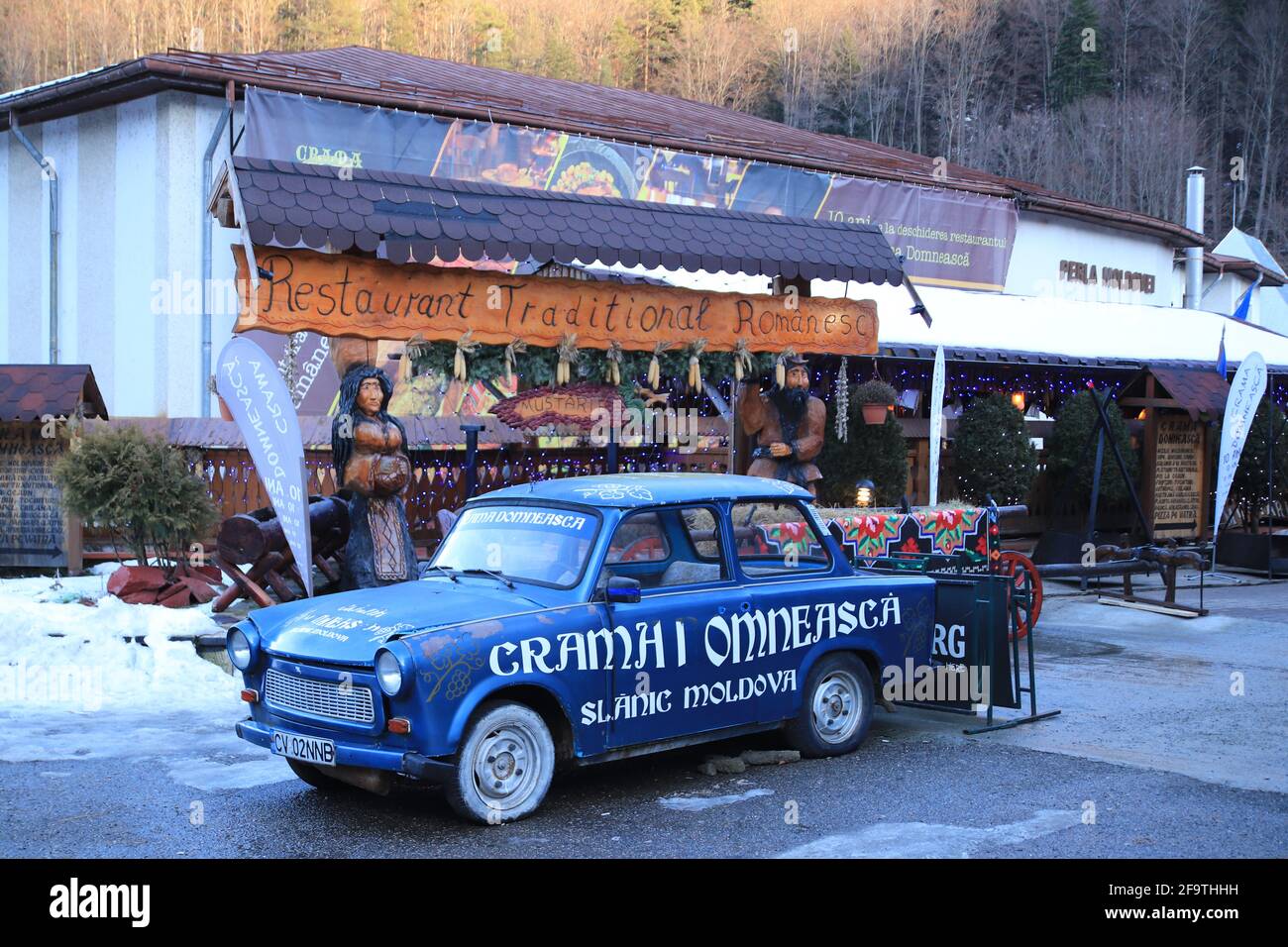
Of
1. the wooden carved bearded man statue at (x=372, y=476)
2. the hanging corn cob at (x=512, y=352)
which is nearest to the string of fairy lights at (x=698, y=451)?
the hanging corn cob at (x=512, y=352)

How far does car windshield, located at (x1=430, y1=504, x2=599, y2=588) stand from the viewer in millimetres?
7090

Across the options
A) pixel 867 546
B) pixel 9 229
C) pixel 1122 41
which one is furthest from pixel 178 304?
pixel 1122 41

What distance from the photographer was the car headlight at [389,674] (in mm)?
6109

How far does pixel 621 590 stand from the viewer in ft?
22.5

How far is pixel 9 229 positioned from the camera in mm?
20094

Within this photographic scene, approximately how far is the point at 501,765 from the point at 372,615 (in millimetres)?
992

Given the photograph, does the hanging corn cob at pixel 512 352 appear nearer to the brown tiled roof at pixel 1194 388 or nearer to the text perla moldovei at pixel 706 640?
the text perla moldovei at pixel 706 640

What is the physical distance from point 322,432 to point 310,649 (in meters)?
10.4

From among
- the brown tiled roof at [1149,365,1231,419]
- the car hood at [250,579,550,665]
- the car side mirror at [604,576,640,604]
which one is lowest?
the car hood at [250,579,550,665]

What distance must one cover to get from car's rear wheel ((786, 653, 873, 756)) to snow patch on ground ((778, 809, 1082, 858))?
1348 millimetres

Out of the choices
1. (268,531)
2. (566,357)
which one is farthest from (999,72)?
(268,531)

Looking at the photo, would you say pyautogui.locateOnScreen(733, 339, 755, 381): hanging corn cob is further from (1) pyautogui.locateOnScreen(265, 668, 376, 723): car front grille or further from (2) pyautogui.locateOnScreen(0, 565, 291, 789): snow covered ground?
(1) pyautogui.locateOnScreen(265, 668, 376, 723): car front grille

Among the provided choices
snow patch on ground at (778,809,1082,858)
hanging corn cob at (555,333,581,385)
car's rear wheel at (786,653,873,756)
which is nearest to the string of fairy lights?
hanging corn cob at (555,333,581,385)

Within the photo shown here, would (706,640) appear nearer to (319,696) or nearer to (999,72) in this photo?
(319,696)
